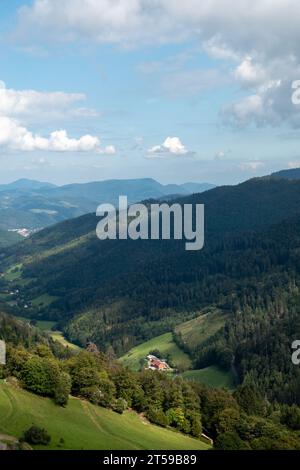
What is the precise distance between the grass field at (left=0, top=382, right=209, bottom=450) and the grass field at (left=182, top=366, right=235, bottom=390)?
75753 millimetres

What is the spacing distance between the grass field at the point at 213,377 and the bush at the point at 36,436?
10189cm

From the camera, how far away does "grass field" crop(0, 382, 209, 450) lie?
2628 inches

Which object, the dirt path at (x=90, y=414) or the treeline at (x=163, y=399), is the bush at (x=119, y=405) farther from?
the dirt path at (x=90, y=414)

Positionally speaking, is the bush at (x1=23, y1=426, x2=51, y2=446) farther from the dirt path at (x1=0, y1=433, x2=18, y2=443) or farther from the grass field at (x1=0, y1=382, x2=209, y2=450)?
the dirt path at (x1=0, y1=433, x2=18, y2=443)

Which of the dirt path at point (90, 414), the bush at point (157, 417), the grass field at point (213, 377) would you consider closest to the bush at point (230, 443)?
the bush at point (157, 417)

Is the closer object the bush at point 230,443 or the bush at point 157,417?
the bush at point 230,443

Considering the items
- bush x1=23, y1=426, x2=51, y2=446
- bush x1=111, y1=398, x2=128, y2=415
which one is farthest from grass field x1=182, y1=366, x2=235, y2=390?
bush x1=23, y1=426, x2=51, y2=446

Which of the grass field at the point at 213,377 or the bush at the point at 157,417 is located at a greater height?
the bush at the point at 157,417

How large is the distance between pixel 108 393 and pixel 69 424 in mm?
17000

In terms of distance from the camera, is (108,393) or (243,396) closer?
(108,393)

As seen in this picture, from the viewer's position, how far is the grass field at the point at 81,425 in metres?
66.8
